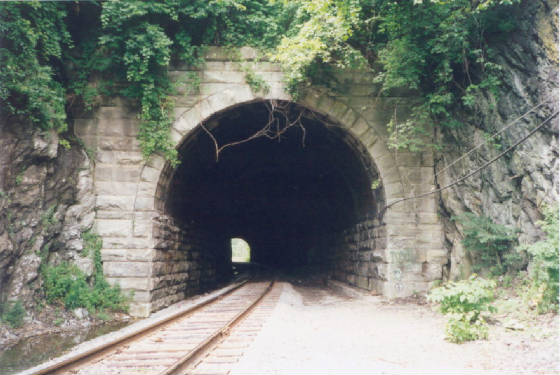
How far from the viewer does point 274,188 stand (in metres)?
18.9

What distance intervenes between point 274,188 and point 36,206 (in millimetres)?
12269

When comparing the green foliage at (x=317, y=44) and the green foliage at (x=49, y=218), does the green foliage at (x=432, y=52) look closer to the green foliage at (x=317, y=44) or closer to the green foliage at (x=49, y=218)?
the green foliage at (x=317, y=44)

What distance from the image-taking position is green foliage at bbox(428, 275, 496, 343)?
17.3ft

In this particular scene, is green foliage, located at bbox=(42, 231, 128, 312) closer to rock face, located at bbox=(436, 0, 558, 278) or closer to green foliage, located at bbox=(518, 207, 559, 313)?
rock face, located at bbox=(436, 0, 558, 278)

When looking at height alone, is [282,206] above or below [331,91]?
below

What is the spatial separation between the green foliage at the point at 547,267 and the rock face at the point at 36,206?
781 cm

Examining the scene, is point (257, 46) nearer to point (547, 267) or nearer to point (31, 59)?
point (31, 59)

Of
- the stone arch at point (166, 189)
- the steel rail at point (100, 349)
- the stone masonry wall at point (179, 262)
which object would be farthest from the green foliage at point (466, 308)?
the stone masonry wall at point (179, 262)

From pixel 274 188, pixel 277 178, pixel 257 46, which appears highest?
pixel 257 46

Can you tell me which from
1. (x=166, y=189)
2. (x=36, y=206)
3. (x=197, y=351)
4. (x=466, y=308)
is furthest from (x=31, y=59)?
(x=466, y=308)

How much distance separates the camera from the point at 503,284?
23.0 feet

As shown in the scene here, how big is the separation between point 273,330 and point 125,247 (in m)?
4.22

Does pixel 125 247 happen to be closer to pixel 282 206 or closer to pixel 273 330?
pixel 273 330

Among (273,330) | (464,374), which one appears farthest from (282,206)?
(464,374)
